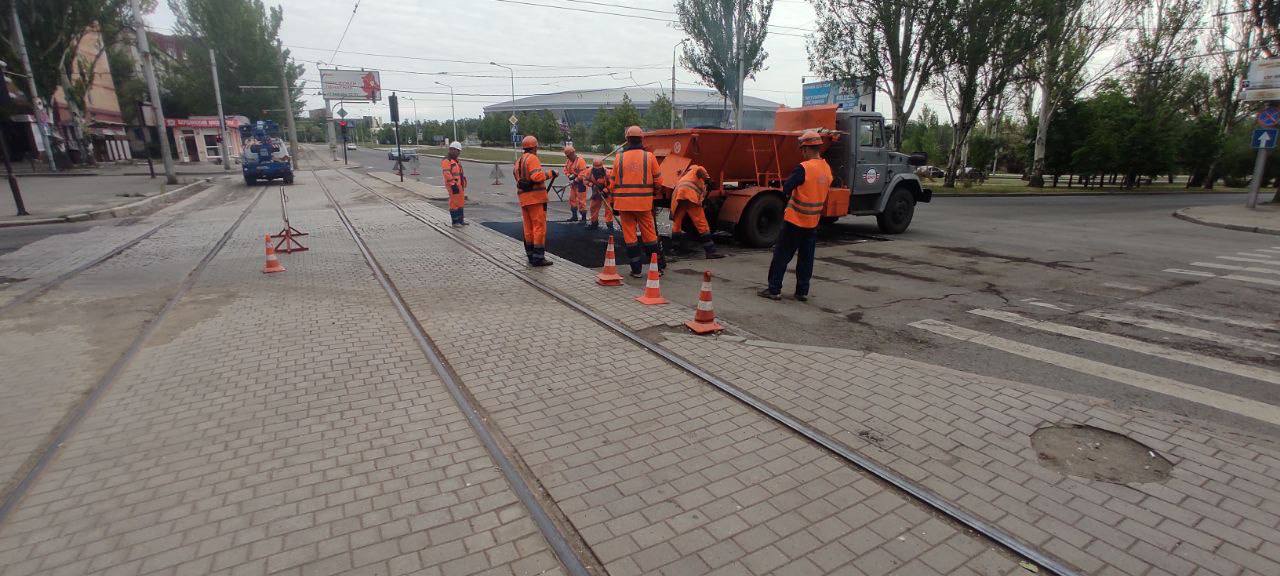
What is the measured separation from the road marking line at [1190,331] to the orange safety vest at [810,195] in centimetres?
323

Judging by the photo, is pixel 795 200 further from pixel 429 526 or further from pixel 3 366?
pixel 3 366

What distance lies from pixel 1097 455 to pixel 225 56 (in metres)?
68.0

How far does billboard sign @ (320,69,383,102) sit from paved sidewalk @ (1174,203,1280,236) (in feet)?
178

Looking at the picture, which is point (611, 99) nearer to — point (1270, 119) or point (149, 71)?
point (149, 71)

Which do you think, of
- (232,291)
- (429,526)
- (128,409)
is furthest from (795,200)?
(232,291)

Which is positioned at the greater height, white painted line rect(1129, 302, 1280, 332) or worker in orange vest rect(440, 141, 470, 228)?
worker in orange vest rect(440, 141, 470, 228)

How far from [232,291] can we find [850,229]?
12.0 metres

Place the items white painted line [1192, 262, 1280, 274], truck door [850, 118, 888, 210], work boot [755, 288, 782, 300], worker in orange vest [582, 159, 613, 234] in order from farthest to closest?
worker in orange vest [582, 159, 613, 234] → truck door [850, 118, 888, 210] → white painted line [1192, 262, 1280, 274] → work boot [755, 288, 782, 300]

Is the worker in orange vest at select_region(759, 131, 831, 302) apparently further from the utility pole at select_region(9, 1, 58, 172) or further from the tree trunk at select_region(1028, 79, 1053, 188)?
the utility pole at select_region(9, 1, 58, 172)

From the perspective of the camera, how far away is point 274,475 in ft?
11.2

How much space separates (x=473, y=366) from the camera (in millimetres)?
5020

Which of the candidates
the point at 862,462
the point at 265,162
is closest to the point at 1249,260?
the point at 862,462

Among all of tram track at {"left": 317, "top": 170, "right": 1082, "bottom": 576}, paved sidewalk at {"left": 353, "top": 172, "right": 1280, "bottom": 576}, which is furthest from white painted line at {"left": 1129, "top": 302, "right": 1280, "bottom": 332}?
tram track at {"left": 317, "top": 170, "right": 1082, "bottom": 576}

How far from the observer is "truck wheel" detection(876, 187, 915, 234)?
42.5 feet
